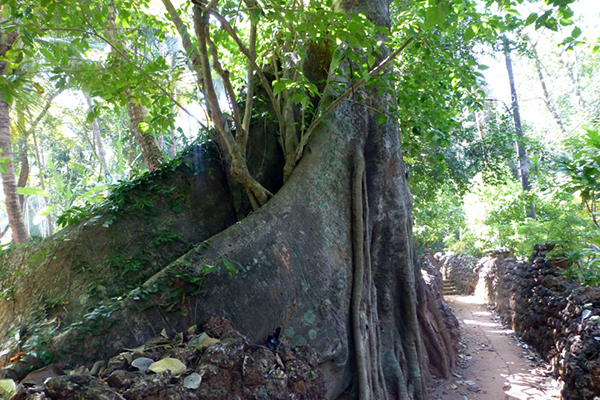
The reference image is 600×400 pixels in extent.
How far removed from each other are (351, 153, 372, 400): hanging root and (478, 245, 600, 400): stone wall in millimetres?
3020

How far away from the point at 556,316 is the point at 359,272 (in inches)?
203

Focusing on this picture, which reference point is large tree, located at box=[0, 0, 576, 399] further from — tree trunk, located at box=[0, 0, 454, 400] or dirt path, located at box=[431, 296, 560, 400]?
dirt path, located at box=[431, 296, 560, 400]

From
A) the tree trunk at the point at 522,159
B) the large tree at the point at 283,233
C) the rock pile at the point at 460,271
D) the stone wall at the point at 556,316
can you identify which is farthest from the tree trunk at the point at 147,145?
the rock pile at the point at 460,271

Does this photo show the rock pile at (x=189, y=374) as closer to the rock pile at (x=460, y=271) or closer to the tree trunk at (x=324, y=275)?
the tree trunk at (x=324, y=275)

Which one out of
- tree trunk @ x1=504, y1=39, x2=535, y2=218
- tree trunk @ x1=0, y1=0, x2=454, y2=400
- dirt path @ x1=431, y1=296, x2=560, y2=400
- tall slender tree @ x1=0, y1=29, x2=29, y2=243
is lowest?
dirt path @ x1=431, y1=296, x2=560, y2=400

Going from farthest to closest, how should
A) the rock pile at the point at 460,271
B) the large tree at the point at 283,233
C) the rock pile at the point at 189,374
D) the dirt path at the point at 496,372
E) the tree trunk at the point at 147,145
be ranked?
the rock pile at the point at 460,271 < the tree trunk at the point at 147,145 < the dirt path at the point at 496,372 < the large tree at the point at 283,233 < the rock pile at the point at 189,374

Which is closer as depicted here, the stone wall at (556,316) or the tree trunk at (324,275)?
the tree trunk at (324,275)

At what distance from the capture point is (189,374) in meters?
2.51

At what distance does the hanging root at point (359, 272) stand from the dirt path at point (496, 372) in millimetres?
2514

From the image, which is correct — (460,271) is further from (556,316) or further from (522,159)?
(556,316)

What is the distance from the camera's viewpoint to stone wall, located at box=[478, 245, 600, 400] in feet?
16.7

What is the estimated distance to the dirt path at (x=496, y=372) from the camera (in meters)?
5.85

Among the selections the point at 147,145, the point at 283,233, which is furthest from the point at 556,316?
the point at 147,145

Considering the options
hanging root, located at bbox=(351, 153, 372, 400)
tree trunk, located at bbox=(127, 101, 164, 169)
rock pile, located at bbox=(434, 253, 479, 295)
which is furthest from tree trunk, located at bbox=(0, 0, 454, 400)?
rock pile, located at bbox=(434, 253, 479, 295)
